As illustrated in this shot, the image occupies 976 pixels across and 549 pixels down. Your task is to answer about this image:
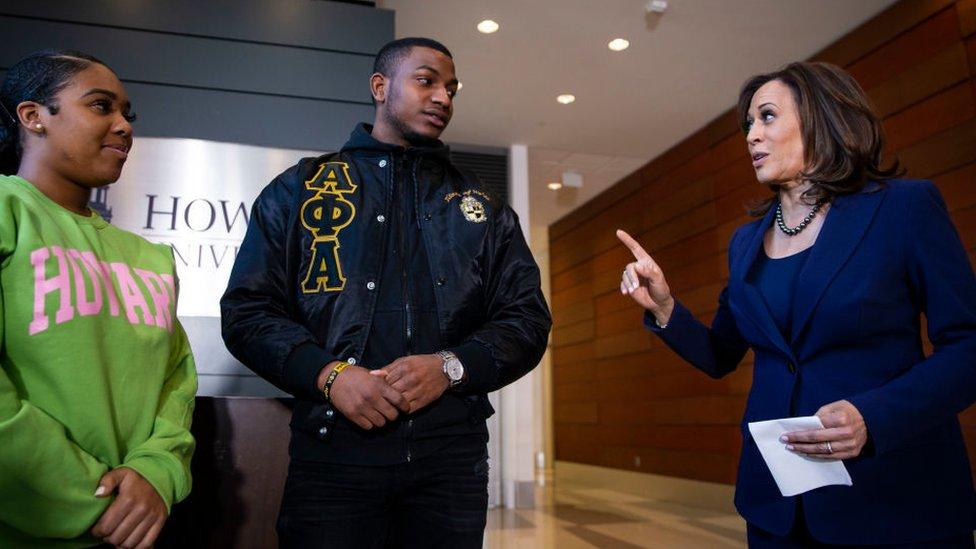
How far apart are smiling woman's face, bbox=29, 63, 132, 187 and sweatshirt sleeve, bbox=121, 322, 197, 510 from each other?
362 mm

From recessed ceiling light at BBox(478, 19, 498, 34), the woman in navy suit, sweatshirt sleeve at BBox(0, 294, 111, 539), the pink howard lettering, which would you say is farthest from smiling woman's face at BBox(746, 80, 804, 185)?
recessed ceiling light at BBox(478, 19, 498, 34)

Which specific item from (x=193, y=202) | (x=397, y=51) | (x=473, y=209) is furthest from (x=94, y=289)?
(x=193, y=202)

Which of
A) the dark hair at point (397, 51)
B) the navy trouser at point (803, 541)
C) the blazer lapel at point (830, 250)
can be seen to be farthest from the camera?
the dark hair at point (397, 51)

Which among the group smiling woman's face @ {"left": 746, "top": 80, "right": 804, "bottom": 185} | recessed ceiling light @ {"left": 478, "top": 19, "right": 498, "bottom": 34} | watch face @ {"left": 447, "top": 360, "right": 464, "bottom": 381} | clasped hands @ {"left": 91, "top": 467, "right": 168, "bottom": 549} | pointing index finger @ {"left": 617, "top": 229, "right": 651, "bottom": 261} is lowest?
clasped hands @ {"left": 91, "top": 467, "right": 168, "bottom": 549}

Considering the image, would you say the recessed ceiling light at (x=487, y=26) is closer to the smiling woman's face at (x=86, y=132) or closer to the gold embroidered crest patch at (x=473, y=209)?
the gold embroidered crest patch at (x=473, y=209)

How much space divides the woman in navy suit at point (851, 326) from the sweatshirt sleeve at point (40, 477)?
1.14m

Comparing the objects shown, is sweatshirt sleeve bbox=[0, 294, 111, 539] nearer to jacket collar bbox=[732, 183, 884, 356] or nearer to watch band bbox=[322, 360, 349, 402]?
watch band bbox=[322, 360, 349, 402]

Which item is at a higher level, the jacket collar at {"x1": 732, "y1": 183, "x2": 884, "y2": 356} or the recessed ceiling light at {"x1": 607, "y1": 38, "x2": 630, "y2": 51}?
the recessed ceiling light at {"x1": 607, "y1": 38, "x2": 630, "y2": 51}

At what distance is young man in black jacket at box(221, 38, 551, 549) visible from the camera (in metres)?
1.40

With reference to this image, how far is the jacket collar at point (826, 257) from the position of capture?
131 cm

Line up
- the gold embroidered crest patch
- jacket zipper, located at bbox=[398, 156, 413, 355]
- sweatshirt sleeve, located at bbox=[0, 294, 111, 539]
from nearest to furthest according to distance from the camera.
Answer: sweatshirt sleeve, located at bbox=[0, 294, 111, 539] < jacket zipper, located at bbox=[398, 156, 413, 355] < the gold embroidered crest patch

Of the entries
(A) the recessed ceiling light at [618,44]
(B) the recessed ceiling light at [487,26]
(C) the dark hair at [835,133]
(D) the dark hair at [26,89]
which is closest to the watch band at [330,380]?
(D) the dark hair at [26,89]

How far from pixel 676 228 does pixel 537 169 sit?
1673 mm

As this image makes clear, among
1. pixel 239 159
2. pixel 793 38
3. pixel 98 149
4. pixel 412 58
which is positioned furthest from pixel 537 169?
pixel 98 149
